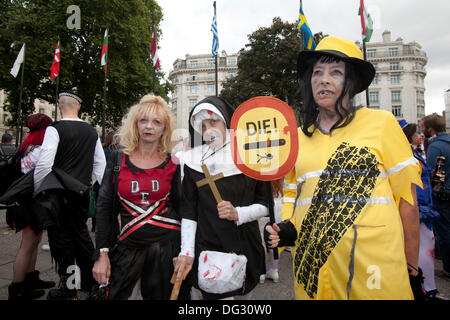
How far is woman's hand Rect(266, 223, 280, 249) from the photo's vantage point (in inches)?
63.6

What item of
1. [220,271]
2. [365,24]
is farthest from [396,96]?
[220,271]

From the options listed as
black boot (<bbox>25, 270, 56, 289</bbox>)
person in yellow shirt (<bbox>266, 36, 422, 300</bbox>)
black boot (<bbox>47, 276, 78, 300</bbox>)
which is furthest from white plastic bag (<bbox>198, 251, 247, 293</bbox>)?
black boot (<bbox>25, 270, 56, 289</bbox>)

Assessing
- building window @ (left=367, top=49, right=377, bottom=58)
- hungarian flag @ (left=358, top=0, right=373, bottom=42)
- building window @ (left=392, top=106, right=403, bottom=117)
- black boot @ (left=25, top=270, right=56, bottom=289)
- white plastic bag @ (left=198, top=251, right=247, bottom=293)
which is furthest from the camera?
building window @ (left=367, top=49, right=377, bottom=58)

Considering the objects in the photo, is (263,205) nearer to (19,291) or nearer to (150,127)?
(150,127)

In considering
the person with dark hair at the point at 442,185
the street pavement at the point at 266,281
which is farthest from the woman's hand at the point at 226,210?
the person with dark hair at the point at 442,185

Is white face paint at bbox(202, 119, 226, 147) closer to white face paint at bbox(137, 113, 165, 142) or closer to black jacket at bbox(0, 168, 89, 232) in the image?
white face paint at bbox(137, 113, 165, 142)

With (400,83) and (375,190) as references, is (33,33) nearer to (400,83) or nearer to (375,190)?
(375,190)

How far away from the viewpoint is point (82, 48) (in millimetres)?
17719

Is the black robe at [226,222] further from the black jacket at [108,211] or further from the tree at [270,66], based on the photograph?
the tree at [270,66]

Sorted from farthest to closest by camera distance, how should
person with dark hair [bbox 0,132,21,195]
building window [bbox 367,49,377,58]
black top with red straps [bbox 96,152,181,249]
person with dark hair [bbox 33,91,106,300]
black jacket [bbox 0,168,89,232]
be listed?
building window [bbox 367,49,377,58], person with dark hair [bbox 0,132,21,195], person with dark hair [bbox 33,91,106,300], black jacket [bbox 0,168,89,232], black top with red straps [bbox 96,152,181,249]

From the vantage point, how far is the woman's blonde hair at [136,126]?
229 centimetres

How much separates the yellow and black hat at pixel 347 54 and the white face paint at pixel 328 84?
0.06m
